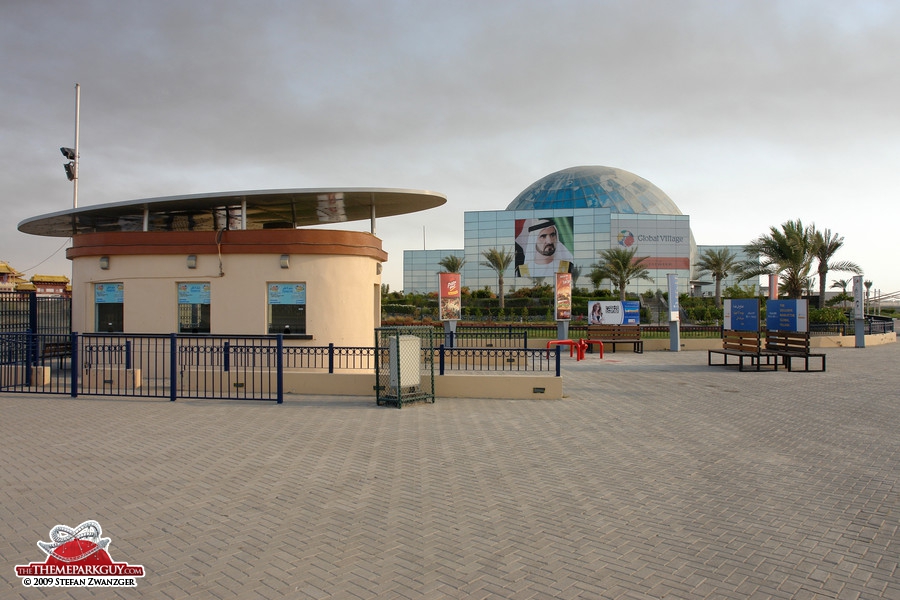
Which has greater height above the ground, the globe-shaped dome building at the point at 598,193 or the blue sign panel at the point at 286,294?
the globe-shaped dome building at the point at 598,193

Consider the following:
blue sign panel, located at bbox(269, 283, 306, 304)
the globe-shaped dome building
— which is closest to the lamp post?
blue sign panel, located at bbox(269, 283, 306, 304)

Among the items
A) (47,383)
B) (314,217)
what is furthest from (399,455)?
(314,217)

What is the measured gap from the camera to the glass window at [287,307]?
1466cm

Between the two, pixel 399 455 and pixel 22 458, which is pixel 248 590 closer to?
pixel 399 455

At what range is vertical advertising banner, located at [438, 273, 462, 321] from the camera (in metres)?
21.8

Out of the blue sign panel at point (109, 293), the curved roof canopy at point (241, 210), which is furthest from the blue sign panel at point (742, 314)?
the blue sign panel at point (109, 293)

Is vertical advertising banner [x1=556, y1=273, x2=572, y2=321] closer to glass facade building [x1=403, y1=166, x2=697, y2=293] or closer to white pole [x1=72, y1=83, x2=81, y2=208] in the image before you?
white pole [x1=72, y1=83, x2=81, y2=208]

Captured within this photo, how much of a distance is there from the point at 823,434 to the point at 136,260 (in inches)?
605

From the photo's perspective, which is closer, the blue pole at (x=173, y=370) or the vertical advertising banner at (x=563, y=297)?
the blue pole at (x=173, y=370)

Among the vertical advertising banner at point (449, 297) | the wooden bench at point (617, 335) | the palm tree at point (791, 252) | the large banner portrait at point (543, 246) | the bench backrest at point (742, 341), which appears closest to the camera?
the bench backrest at point (742, 341)

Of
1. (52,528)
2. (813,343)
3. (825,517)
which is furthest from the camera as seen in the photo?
(813,343)

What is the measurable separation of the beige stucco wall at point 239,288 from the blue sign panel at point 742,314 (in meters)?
12.0

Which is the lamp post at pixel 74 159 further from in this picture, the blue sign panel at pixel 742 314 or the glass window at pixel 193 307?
the blue sign panel at pixel 742 314

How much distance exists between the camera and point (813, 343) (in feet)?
88.1
